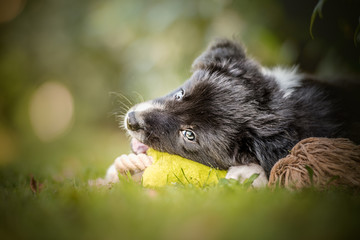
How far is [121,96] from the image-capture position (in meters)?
4.29

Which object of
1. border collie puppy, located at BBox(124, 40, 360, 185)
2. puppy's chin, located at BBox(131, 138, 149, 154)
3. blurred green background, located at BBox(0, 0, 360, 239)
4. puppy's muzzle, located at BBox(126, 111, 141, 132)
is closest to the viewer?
blurred green background, located at BBox(0, 0, 360, 239)

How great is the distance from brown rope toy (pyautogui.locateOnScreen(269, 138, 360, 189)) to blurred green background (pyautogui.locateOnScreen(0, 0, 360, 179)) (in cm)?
171

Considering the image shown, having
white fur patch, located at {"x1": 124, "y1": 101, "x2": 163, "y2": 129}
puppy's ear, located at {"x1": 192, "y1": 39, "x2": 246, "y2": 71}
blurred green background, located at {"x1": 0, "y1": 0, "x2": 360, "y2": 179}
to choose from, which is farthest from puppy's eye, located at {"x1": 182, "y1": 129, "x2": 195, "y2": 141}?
blurred green background, located at {"x1": 0, "y1": 0, "x2": 360, "y2": 179}

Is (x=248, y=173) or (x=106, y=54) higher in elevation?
(x=106, y=54)

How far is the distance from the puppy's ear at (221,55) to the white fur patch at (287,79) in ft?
1.24

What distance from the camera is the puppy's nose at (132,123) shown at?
3.11m

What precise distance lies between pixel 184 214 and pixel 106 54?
8.12 m

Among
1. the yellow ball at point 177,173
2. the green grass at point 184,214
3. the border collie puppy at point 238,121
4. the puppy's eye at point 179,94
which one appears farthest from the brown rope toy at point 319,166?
the puppy's eye at point 179,94

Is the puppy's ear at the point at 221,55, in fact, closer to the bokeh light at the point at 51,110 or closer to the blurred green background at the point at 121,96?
the blurred green background at the point at 121,96

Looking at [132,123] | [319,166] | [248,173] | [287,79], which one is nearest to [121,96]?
[132,123]

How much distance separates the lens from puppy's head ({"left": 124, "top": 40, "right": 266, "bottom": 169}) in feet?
9.77

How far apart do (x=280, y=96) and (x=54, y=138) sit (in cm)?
770

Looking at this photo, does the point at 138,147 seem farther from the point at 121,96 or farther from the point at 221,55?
the point at 221,55

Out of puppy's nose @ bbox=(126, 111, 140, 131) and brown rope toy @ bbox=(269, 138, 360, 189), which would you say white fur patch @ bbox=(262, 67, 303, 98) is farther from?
puppy's nose @ bbox=(126, 111, 140, 131)
